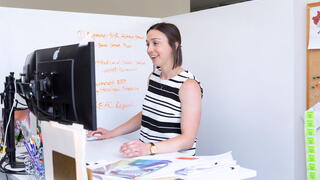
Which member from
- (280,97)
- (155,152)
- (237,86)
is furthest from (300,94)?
(155,152)

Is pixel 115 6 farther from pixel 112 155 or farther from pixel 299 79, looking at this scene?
pixel 112 155

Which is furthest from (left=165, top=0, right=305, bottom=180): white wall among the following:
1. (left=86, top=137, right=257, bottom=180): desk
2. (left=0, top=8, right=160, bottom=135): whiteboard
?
(left=86, top=137, right=257, bottom=180): desk

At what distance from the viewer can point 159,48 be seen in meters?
1.88

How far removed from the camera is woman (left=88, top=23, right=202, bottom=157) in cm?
175

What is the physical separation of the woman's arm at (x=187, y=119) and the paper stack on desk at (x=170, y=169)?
176 millimetres

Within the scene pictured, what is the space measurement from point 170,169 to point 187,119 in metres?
0.44

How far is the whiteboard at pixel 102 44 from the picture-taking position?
2.44 m

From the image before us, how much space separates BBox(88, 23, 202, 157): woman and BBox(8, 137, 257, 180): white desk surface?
0.10 metres

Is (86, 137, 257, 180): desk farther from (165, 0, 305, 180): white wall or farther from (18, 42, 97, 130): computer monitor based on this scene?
(165, 0, 305, 180): white wall

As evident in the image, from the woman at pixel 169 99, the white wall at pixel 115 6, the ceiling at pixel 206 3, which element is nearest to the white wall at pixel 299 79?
the woman at pixel 169 99

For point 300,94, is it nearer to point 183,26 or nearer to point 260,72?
→ point 260,72

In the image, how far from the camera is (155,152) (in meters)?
1.58

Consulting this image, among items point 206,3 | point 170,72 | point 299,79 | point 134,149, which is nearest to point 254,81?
point 299,79

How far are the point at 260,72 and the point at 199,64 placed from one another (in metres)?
0.56
